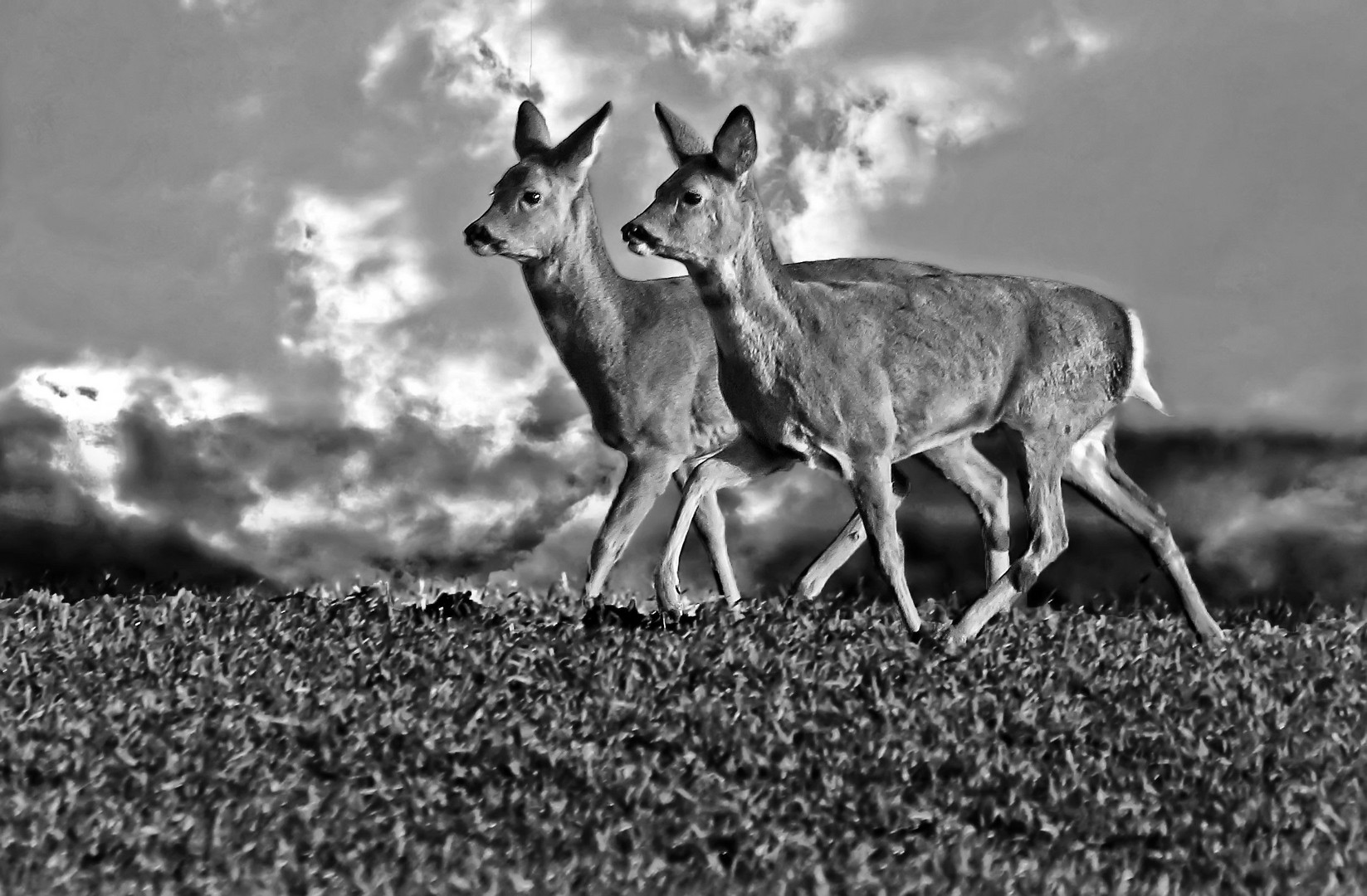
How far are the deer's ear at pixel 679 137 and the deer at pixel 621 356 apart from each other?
3.45 ft

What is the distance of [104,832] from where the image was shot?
6.21m

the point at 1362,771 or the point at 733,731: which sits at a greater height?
the point at 733,731

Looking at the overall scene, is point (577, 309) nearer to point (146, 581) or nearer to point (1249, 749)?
point (146, 581)

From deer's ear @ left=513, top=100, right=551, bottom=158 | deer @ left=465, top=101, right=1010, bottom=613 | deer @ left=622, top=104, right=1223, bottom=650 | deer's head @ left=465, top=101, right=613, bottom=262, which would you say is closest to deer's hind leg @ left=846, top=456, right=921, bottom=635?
deer @ left=622, top=104, right=1223, bottom=650

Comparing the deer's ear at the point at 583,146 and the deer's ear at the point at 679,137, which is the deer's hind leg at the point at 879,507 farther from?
the deer's ear at the point at 583,146

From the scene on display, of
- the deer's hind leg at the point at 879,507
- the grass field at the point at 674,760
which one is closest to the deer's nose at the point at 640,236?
the deer's hind leg at the point at 879,507

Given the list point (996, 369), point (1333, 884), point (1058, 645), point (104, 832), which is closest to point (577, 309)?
point (996, 369)

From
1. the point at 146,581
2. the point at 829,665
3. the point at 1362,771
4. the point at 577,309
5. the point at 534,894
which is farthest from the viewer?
the point at 146,581

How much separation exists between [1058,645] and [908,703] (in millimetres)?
1560

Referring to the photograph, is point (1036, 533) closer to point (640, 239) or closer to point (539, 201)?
point (640, 239)

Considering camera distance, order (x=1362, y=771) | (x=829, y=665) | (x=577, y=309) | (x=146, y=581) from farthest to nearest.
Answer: (x=146, y=581) < (x=577, y=309) < (x=829, y=665) < (x=1362, y=771)

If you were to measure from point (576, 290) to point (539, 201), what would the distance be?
1.70 feet

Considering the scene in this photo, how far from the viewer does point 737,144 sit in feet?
24.5

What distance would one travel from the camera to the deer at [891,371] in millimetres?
7559
